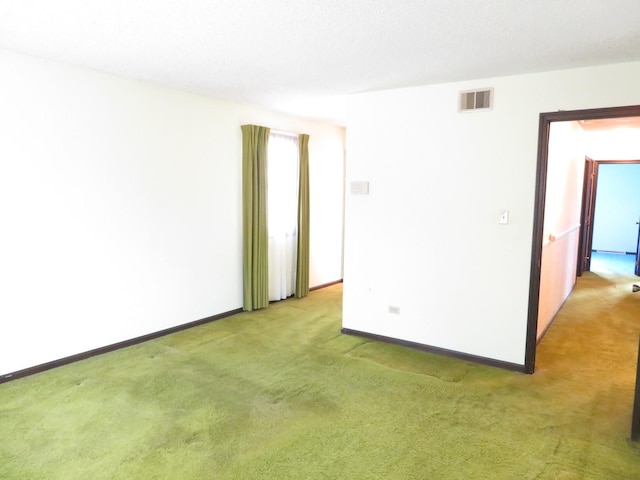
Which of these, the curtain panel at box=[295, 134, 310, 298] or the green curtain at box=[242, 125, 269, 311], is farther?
the curtain panel at box=[295, 134, 310, 298]

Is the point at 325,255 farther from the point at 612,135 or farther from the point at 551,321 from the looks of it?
the point at 612,135

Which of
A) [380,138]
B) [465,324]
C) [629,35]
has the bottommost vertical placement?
[465,324]

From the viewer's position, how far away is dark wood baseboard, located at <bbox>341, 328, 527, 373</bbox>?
3.68 metres

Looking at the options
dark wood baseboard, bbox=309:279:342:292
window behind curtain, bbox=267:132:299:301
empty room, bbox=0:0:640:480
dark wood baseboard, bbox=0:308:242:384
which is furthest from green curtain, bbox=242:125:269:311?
dark wood baseboard, bbox=309:279:342:292

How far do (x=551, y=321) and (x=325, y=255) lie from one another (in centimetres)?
320

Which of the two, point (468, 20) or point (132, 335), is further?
point (132, 335)

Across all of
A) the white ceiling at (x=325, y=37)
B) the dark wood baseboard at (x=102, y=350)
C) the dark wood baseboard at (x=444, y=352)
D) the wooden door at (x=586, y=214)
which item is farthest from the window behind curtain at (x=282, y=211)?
the wooden door at (x=586, y=214)

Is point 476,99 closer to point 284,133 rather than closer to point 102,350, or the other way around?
point 284,133

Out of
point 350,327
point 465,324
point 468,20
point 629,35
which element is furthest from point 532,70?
point 350,327

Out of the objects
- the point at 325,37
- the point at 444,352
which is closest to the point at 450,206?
the point at 444,352

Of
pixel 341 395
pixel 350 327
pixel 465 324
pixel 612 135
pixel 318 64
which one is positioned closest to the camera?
pixel 341 395

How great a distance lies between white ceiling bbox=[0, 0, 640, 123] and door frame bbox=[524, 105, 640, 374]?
0.37 m

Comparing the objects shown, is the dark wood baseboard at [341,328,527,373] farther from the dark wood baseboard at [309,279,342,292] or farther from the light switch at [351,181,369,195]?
the dark wood baseboard at [309,279,342,292]

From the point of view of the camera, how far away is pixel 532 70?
11.1ft
